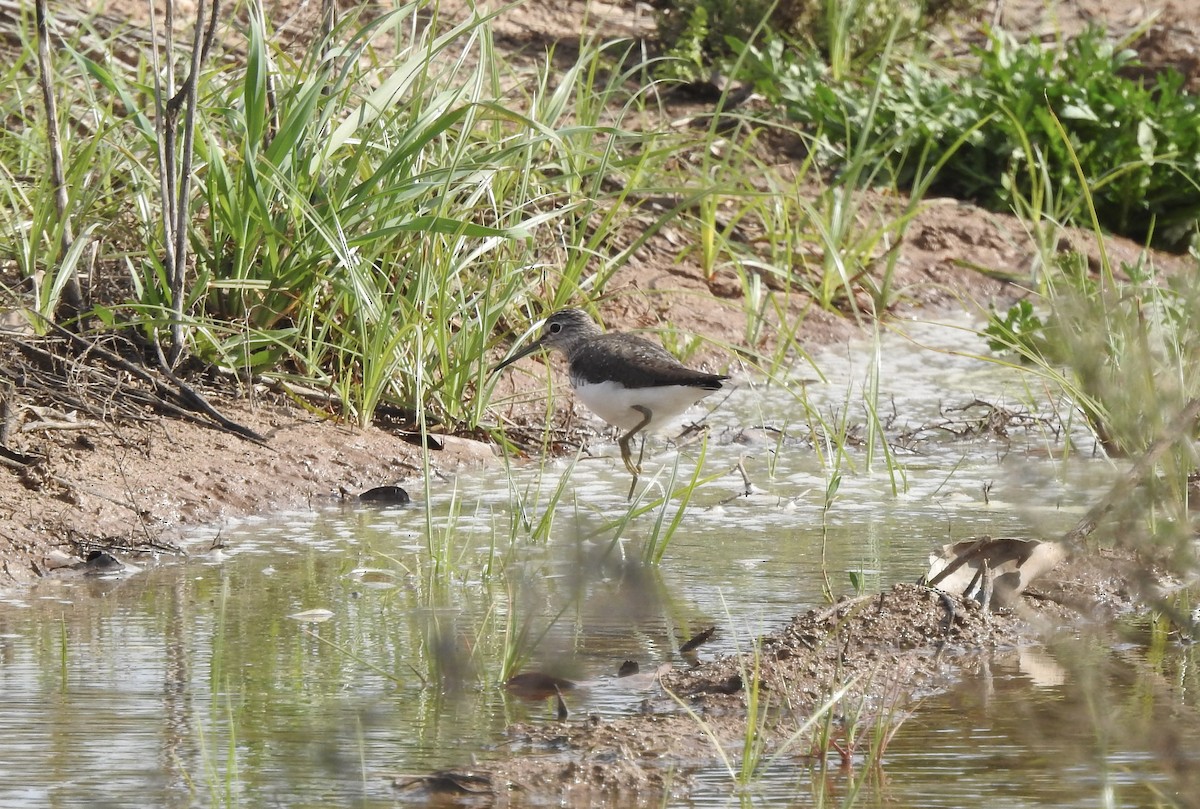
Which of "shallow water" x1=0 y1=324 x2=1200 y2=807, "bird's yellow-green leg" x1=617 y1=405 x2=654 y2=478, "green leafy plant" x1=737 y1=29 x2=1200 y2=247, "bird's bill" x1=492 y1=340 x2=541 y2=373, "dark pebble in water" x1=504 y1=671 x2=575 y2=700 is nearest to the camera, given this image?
"shallow water" x1=0 y1=324 x2=1200 y2=807

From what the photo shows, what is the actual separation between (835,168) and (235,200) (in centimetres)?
433

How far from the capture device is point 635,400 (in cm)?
544

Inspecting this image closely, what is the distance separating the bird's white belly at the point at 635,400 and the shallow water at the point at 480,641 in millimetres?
231

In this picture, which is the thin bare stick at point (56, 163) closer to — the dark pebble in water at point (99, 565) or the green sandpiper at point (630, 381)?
the dark pebble in water at point (99, 565)

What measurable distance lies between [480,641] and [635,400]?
178 centimetres

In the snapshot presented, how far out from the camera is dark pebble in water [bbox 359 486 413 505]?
17.3 feet

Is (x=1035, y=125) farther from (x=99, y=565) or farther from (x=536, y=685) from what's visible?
(x=536, y=685)

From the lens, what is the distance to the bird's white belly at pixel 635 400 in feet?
17.6

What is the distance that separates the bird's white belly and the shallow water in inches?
9.1

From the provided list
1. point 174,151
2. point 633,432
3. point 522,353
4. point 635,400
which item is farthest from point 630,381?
point 174,151

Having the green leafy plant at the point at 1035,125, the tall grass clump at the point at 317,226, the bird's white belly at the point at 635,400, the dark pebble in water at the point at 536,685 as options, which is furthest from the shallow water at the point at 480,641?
the green leafy plant at the point at 1035,125

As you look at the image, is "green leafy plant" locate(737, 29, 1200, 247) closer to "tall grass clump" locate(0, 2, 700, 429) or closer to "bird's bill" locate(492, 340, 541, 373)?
"tall grass clump" locate(0, 2, 700, 429)

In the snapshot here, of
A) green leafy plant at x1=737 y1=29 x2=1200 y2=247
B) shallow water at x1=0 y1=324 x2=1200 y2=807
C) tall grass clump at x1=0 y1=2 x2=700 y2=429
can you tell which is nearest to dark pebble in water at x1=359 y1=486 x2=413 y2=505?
shallow water at x1=0 y1=324 x2=1200 y2=807

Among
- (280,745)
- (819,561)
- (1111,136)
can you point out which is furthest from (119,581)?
(1111,136)
